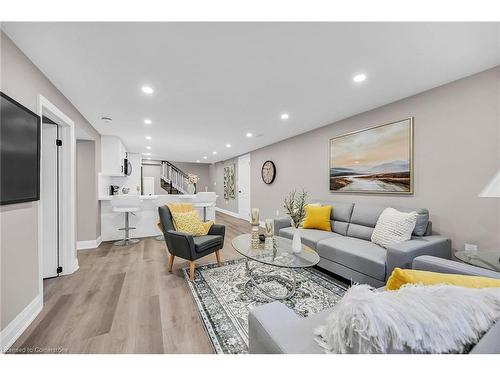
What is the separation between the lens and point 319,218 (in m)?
3.28

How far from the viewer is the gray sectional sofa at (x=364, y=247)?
1949 mm

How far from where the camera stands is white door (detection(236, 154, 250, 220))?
6797 millimetres

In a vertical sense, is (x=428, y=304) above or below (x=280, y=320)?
above

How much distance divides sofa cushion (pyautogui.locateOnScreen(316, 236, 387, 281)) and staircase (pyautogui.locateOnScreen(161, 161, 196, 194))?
774 centimetres

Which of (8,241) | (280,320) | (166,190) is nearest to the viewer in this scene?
(280,320)

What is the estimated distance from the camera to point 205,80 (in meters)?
2.16

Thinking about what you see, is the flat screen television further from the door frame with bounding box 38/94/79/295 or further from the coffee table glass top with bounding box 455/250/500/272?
the coffee table glass top with bounding box 455/250/500/272

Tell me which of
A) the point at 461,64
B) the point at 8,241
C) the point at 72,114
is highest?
the point at 461,64

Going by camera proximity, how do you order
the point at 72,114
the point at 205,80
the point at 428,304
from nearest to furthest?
the point at 428,304
the point at 205,80
the point at 72,114

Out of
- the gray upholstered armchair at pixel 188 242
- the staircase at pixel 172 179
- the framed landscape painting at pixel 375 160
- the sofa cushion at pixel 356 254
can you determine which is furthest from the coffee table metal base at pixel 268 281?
→ the staircase at pixel 172 179
